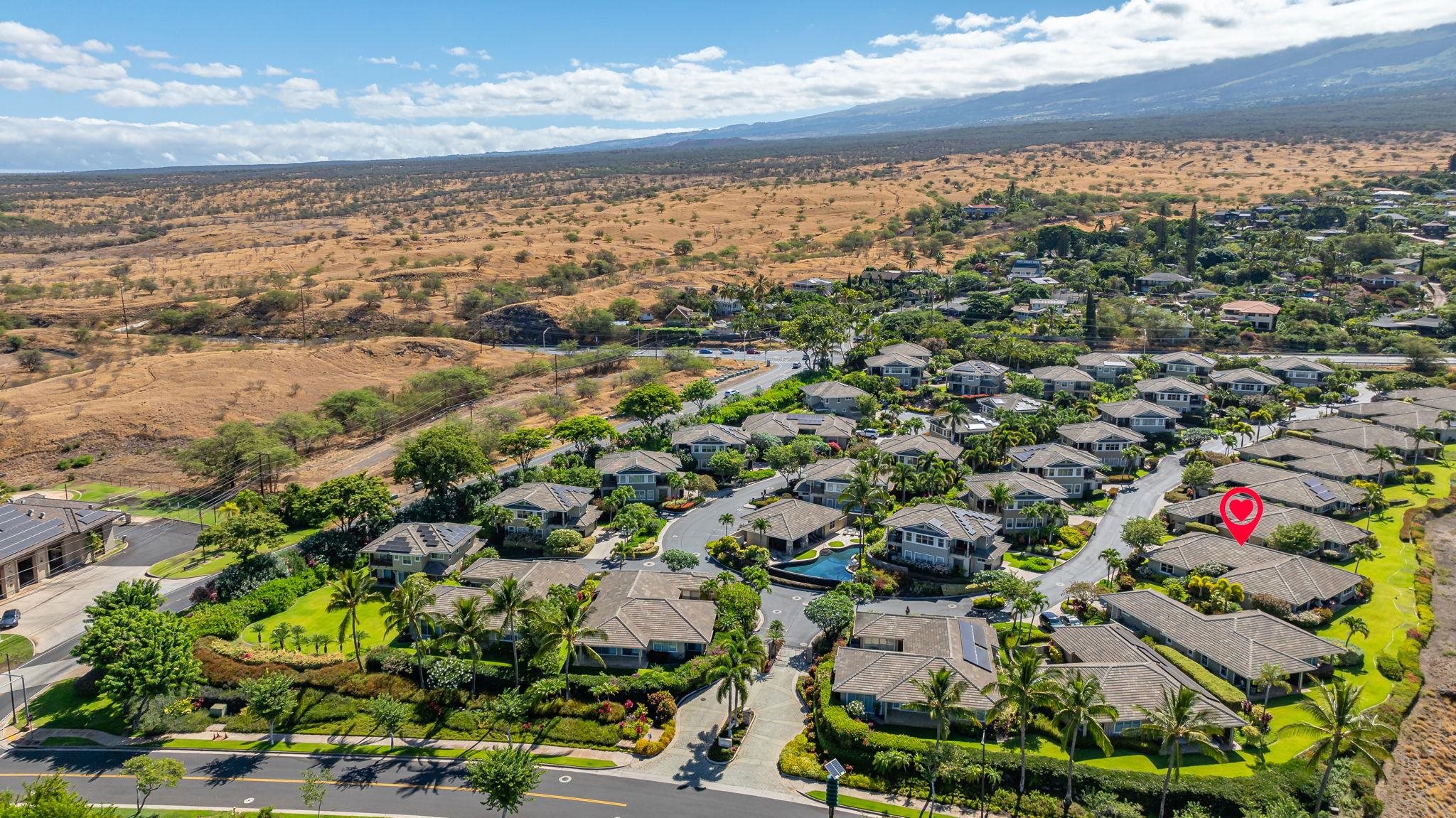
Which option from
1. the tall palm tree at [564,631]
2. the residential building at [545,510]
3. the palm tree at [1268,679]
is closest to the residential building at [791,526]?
the residential building at [545,510]

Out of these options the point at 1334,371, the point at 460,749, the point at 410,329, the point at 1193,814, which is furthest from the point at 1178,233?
the point at 460,749

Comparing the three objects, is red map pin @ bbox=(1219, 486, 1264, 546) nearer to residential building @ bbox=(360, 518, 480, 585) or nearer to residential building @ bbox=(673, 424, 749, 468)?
residential building @ bbox=(673, 424, 749, 468)

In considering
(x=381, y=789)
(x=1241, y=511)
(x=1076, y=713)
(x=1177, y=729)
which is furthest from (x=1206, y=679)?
(x=381, y=789)

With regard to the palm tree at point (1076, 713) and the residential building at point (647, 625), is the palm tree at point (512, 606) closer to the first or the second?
the residential building at point (647, 625)

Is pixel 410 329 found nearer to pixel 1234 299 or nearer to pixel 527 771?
pixel 527 771

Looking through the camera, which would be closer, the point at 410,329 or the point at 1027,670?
the point at 1027,670

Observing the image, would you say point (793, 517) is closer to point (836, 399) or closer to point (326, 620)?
point (326, 620)
